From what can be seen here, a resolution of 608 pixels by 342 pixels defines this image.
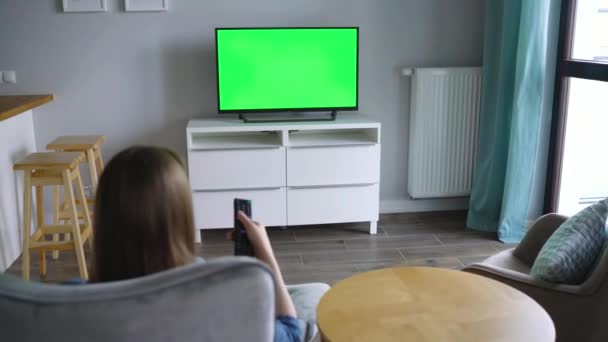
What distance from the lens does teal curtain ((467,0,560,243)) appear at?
3.51 metres

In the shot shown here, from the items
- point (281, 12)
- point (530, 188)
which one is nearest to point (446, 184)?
point (530, 188)

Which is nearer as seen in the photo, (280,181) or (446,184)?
(280,181)

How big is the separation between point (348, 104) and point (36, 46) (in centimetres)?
212

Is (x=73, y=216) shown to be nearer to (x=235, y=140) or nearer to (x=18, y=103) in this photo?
(x=18, y=103)

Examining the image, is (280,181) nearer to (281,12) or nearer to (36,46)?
(281,12)

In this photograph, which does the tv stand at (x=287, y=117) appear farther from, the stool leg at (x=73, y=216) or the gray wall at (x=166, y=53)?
the stool leg at (x=73, y=216)

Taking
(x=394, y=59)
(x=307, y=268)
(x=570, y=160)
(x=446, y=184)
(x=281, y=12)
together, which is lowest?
(x=307, y=268)

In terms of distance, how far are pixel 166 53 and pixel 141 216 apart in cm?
303

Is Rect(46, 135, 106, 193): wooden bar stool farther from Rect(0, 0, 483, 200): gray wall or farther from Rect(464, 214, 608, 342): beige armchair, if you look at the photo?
Rect(464, 214, 608, 342): beige armchair

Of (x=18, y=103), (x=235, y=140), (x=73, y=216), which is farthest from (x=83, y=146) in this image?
(x=235, y=140)

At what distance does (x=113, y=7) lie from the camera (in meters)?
3.81

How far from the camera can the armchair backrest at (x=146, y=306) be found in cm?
93

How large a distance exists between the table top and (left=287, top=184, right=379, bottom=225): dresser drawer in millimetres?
1633

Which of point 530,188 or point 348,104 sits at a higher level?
point 348,104
